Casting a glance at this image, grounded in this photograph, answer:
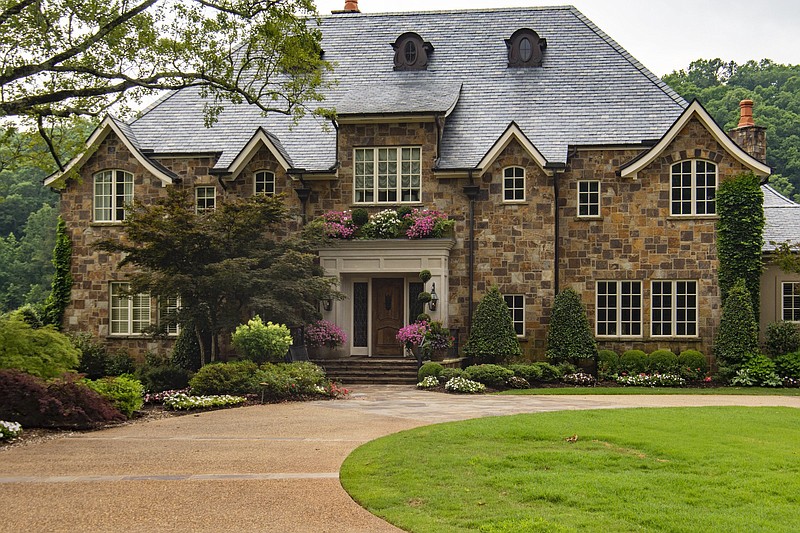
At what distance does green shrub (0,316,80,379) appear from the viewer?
52.9ft

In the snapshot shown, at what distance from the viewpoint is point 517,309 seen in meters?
26.2

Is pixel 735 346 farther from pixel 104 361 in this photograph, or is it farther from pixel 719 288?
pixel 104 361

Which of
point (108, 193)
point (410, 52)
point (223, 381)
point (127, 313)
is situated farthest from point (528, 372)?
point (108, 193)

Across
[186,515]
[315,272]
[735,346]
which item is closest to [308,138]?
[315,272]

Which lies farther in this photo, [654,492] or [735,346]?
[735,346]

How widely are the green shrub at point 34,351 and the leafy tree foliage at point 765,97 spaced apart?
38.0 metres

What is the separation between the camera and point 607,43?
29.8 meters

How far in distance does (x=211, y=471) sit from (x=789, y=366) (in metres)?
18.6

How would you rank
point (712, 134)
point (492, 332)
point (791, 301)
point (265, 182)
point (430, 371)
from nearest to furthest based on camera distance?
point (430, 371) → point (492, 332) → point (712, 134) → point (791, 301) → point (265, 182)

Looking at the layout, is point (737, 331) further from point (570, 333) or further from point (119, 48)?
point (119, 48)

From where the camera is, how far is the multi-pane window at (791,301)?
26.1 metres

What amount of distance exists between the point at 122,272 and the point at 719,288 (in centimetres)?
1781

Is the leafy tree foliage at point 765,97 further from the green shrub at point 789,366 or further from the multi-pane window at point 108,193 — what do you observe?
the multi-pane window at point 108,193

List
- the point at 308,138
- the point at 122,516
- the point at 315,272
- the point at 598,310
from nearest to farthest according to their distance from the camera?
the point at 122,516 → the point at 315,272 → the point at 598,310 → the point at 308,138
